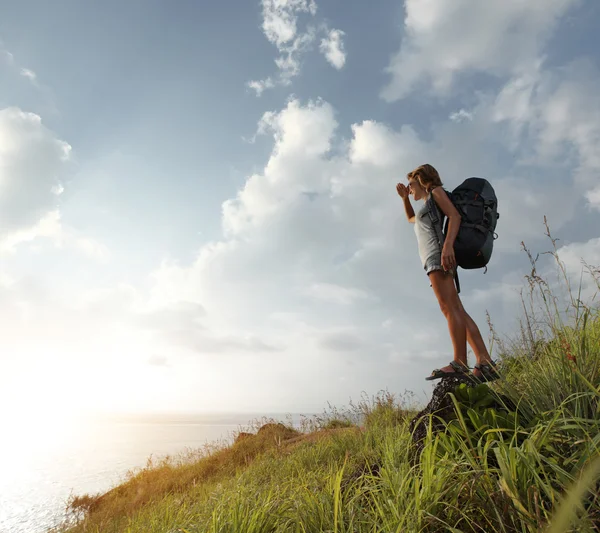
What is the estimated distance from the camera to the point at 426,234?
478cm

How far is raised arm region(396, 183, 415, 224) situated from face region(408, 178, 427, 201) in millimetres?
184

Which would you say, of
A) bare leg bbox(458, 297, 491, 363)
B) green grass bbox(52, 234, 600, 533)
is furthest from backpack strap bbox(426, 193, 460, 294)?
green grass bbox(52, 234, 600, 533)

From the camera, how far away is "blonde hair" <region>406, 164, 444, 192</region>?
4.96m

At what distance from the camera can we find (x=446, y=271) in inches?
177

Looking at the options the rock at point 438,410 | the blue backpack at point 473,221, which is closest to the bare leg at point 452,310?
the blue backpack at point 473,221

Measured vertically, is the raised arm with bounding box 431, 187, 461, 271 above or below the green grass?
above

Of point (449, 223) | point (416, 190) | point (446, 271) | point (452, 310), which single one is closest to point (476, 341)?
point (452, 310)

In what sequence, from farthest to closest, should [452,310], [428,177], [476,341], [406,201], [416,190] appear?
[406,201]
[416,190]
[428,177]
[452,310]
[476,341]

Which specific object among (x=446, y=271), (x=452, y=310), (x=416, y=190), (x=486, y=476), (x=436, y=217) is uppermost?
(x=416, y=190)

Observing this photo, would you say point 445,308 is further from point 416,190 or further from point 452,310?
point 416,190

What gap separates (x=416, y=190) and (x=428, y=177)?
22 centimetres

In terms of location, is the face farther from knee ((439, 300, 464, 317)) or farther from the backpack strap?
knee ((439, 300, 464, 317))

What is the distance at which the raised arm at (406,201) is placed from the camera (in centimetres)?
538

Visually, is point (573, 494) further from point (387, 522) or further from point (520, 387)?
point (520, 387)
